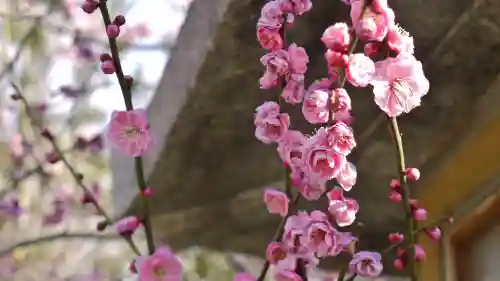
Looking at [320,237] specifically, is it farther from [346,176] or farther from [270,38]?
[270,38]

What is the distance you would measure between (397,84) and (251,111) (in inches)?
13.7

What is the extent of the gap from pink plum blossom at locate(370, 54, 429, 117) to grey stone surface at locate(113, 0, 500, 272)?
6.9 inches

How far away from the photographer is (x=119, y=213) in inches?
47.2

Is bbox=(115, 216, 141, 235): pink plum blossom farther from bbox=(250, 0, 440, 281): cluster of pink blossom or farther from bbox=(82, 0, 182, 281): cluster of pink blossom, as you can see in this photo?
bbox=(250, 0, 440, 281): cluster of pink blossom

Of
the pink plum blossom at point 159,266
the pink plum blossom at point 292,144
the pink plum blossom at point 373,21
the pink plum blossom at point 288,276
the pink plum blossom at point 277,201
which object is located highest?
the pink plum blossom at point 373,21

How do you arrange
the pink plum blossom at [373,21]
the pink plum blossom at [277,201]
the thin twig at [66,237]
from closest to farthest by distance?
the pink plum blossom at [373,21]
the pink plum blossom at [277,201]
the thin twig at [66,237]

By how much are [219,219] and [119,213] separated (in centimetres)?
19

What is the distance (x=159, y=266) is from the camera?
63 cm

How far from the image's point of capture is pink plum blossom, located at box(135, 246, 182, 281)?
2.06ft

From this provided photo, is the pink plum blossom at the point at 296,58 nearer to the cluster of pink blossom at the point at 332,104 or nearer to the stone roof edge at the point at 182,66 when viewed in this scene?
the cluster of pink blossom at the point at 332,104

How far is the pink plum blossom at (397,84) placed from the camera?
48 centimetres

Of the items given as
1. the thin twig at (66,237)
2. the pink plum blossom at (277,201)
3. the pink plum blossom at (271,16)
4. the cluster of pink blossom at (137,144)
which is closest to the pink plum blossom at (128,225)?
the cluster of pink blossom at (137,144)

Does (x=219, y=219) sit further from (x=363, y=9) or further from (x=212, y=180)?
(x=363, y=9)

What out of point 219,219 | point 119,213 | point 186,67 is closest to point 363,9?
point 186,67
